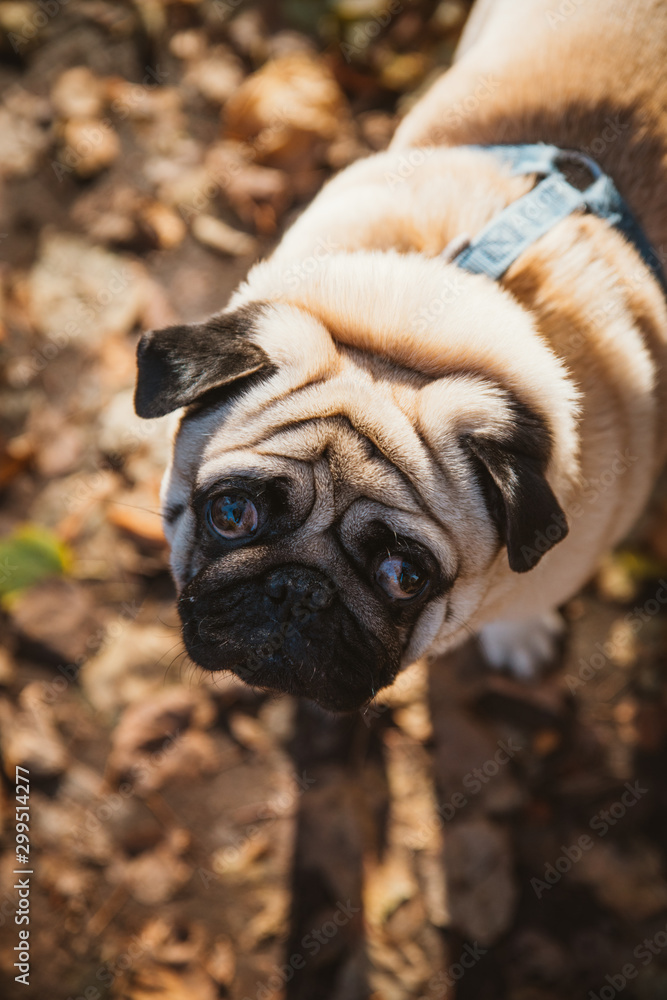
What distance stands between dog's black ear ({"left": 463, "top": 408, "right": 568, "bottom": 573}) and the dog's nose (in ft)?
2.03

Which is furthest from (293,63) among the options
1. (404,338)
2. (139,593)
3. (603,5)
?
(139,593)

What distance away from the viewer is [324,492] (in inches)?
85.2

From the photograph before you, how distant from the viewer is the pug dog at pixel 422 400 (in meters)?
2.12

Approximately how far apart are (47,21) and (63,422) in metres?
2.96

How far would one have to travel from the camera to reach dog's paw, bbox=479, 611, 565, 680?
11.8 ft

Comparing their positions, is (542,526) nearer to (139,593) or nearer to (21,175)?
(139,593)
